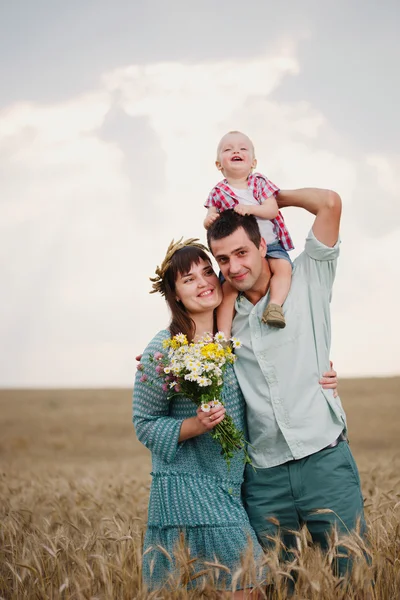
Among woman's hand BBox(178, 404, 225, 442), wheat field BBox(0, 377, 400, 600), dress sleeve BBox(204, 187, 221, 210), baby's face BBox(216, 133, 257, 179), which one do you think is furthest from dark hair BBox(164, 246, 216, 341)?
Result: wheat field BBox(0, 377, 400, 600)

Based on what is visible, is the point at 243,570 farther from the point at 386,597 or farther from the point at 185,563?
the point at 386,597

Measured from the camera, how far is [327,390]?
203 inches

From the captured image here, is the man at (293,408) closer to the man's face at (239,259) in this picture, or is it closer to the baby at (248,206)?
the man's face at (239,259)

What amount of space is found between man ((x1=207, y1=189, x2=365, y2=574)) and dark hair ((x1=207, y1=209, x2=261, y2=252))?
12 millimetres

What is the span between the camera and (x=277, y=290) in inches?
211

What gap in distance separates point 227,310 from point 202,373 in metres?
0.90

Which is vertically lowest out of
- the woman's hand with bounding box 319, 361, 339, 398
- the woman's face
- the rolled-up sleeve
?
the woman's hand with bounding box 319, 361, 339, 398

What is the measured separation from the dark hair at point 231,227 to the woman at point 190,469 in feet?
0.72

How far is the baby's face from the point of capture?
621 centimetres

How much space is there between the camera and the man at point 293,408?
16.5 feet

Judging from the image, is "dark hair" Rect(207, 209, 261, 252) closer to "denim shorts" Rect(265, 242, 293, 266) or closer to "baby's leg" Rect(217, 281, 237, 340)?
"denim shorts" Rect(265, 242, 293, 266)

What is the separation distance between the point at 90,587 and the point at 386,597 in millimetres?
2069

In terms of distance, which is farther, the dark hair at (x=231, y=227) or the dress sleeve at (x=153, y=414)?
the dark hair at (x=231, y=227)

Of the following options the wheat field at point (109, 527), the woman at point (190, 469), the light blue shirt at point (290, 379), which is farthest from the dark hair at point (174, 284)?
the wheat field at point (109, 527)
